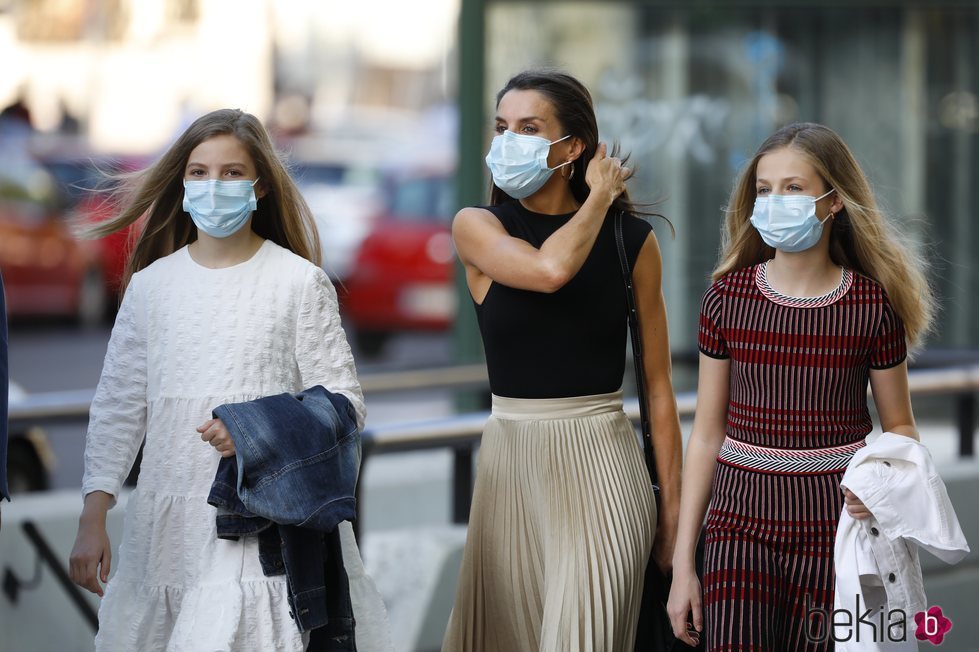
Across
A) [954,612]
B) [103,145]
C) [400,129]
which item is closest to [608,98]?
[954,612]

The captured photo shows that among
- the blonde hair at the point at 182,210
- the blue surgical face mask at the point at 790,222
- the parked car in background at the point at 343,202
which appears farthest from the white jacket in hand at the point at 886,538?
the parked car in background at the point at 343,202

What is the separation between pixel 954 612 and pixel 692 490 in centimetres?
283

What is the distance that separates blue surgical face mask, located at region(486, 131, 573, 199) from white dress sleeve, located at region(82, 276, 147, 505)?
95 cm

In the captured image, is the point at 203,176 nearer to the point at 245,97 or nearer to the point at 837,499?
the point at 837,499

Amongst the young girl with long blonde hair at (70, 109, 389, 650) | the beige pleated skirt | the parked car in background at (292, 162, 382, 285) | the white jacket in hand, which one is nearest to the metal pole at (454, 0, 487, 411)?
the beige pleated skirt

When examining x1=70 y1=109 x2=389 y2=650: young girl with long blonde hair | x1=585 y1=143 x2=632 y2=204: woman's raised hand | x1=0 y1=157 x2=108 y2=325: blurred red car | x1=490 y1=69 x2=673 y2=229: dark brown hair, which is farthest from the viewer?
x1=0 y1=157 x2=108 y2=325: blurred red car

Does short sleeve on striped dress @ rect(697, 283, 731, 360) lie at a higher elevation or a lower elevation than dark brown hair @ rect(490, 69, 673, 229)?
lower

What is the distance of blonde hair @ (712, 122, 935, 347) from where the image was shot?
352 cm

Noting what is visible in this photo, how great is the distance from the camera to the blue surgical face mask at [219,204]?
3543mm

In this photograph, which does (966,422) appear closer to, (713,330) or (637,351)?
(637,351)

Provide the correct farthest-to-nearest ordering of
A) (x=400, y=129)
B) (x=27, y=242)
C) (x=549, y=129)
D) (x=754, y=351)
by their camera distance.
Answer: (x=400, y=129)
(x=27, y=242)
(x=549, y=129)
(x=754, y=351)

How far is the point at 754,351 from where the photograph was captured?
3.50 meters

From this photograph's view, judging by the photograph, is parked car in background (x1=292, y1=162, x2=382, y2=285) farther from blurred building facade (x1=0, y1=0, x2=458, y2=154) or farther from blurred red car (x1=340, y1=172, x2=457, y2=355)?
blurred building facade (x1=0, y1=0, x2=458, y2=154)

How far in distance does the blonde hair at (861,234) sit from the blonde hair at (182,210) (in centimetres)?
106
